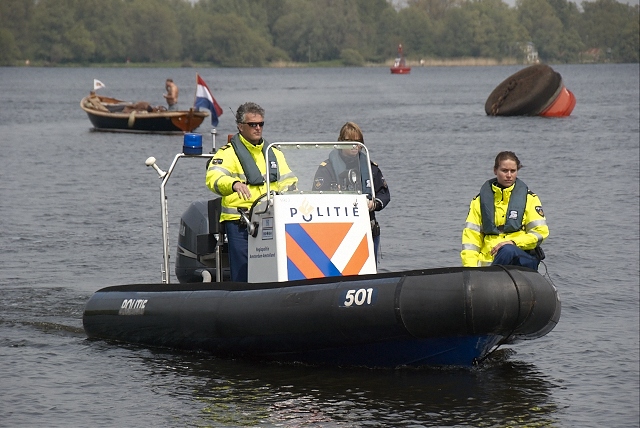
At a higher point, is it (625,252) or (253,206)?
(253,206)

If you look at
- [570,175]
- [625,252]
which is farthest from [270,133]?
[625,252]

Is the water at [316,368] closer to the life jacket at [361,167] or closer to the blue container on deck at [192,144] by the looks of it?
the life jacket at [361,167]

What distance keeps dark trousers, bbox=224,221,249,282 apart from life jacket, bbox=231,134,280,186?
394 mm

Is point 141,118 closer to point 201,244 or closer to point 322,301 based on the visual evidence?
point 201,244

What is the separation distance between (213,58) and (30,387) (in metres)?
168

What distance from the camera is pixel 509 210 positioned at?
8.59 meters

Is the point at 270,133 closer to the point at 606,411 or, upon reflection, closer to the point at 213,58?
the point at 606,411

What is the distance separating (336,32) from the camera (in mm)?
187125

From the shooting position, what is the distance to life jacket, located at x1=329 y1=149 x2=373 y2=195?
9164 mm

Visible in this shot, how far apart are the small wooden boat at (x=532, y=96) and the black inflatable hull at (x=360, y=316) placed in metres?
35.2

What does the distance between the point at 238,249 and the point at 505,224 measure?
6.86 feet

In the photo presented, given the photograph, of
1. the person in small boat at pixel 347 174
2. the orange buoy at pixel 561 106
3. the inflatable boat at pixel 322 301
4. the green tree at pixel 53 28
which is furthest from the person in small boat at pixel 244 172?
the green tree at pixel 53 28

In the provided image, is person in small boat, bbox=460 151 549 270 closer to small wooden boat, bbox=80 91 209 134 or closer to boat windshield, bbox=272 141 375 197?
boat windshield, bbox=272 141 375 197

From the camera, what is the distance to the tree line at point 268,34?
155 meters
